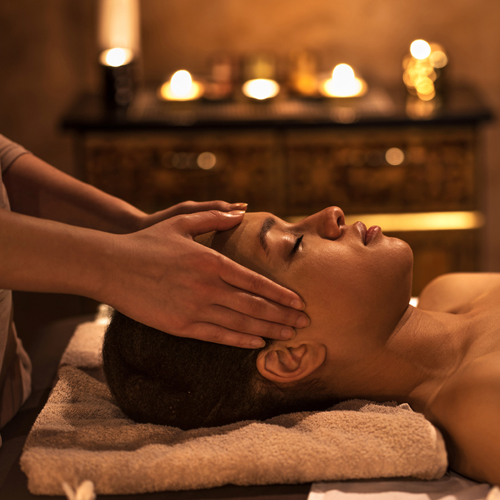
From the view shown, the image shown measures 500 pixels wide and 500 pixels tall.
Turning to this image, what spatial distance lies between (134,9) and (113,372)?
6.97 ft

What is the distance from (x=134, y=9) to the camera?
106 inches

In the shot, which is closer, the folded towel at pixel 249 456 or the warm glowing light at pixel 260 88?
the folded towel at pixel 249 456

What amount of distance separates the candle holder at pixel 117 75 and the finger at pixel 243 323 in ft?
6.51

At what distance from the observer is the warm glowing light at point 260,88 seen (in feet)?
9.01

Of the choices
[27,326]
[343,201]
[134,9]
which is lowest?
[27,326]

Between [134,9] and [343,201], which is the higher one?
[134,9]

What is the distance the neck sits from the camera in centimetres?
108

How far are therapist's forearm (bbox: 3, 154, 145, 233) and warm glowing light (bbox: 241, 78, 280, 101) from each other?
59.5 inches

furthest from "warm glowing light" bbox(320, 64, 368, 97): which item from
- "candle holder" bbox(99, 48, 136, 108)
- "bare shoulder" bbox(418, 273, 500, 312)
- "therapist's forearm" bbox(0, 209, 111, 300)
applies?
"therapist's forearm" bbox(0, 209, 111, 300)

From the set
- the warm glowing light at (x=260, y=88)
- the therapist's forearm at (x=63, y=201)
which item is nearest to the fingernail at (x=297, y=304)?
the therapist's forearm at (x=63, y=201)

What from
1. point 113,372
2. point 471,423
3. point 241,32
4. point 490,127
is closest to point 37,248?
point 113,372

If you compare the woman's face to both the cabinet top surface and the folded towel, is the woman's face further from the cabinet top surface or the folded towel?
the cabinet top surface

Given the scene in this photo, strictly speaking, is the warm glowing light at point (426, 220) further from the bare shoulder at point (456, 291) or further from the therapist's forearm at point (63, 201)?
the therapist's forearm at point (63, 201)

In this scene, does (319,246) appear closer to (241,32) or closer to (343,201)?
→ (343,201)
